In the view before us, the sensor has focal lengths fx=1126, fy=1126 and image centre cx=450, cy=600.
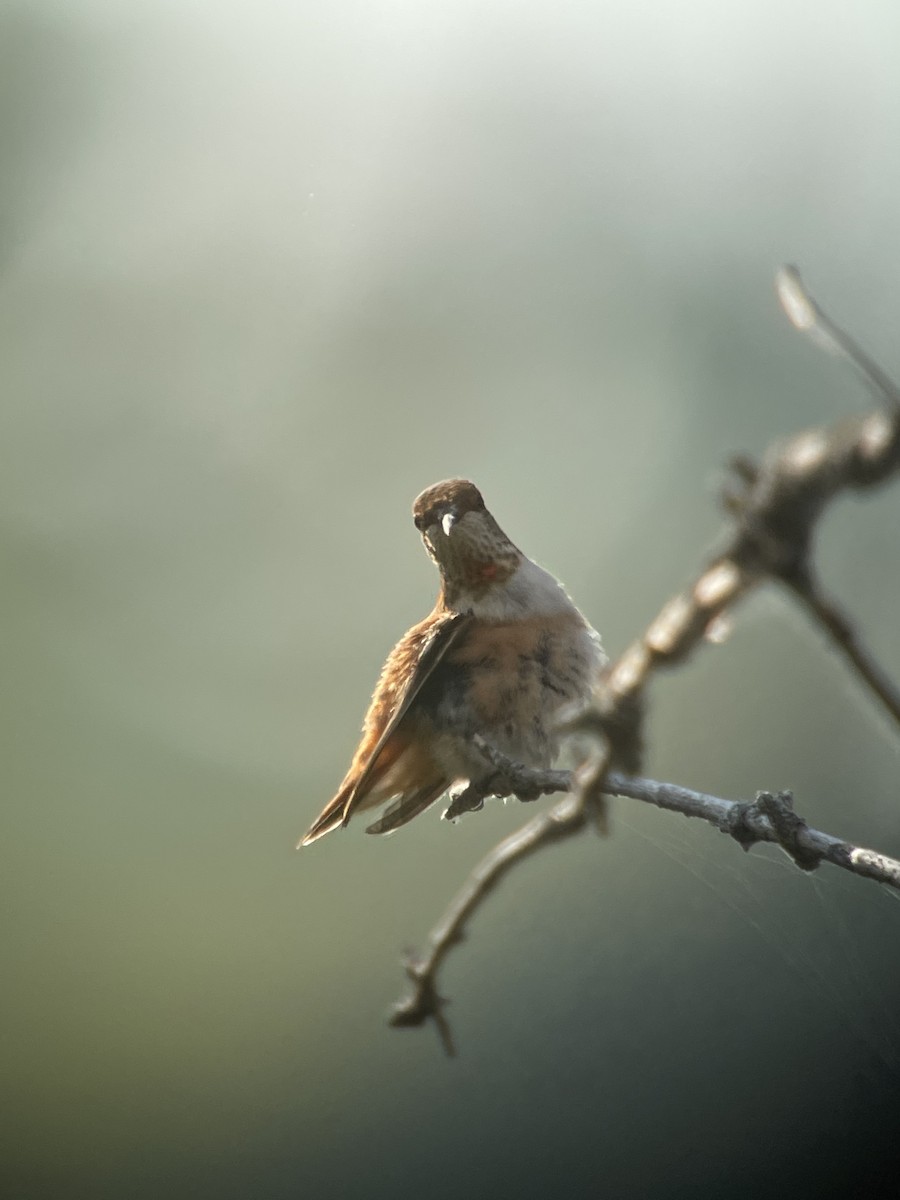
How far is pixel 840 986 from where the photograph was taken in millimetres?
2516

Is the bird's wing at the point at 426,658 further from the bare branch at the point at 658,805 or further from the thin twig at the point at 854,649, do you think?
the thin twig at the point at 854,649

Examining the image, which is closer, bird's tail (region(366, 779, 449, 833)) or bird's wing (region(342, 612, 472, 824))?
bird's wing (region(342, 612, 472, 824))

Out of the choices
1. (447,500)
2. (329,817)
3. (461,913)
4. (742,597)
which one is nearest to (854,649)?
(742,597)

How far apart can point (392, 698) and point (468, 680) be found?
9.0 inches

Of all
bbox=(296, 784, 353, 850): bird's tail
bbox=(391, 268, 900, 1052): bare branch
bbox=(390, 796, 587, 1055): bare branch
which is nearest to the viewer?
bbox=(391, 268, 900, 1052): bare branch

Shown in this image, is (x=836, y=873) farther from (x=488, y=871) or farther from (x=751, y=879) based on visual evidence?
(x=488, y=871)

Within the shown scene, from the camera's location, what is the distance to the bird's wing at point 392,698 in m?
2.70

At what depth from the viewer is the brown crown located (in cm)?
311

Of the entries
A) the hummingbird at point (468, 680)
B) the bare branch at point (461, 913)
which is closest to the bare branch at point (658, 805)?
the bare branch at point (461, 913)

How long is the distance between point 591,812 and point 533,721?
1949mm

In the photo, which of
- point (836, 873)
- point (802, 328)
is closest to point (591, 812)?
point (802, 328)

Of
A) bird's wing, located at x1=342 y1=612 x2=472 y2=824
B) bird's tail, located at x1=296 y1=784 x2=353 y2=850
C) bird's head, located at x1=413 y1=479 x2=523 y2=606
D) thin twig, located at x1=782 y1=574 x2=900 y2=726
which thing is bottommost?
thin twig, located at x1=782 y1=574 x2=900 y2=726

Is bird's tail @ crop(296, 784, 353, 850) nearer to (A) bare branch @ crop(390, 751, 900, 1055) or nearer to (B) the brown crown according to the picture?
(B) the brown crown

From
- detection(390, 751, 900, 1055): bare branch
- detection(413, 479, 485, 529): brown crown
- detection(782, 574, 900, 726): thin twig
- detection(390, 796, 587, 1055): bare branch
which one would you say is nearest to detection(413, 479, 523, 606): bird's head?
detection(413, 479, 485, 529): brown crown
